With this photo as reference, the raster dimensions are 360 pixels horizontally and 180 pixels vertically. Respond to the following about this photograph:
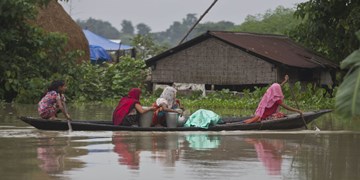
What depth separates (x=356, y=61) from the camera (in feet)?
14.8

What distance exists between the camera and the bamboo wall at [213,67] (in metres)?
25.7

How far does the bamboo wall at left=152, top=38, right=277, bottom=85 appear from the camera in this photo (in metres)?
25.7

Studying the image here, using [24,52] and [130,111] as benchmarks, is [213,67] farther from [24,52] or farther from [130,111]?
[130,111]

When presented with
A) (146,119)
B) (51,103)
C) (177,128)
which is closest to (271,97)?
(177,128)

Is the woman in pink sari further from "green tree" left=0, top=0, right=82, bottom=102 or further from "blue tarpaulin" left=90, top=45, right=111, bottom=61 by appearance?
"blue tarpaulin" left=90, top=45, right=111, bottom=61

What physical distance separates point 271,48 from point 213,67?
81.8 inches

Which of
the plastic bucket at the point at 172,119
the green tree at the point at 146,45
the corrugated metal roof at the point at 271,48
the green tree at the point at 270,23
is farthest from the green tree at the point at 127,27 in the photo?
the plastic bucket at the point at 172,119

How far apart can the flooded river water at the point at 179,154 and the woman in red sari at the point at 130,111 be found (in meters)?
0.61

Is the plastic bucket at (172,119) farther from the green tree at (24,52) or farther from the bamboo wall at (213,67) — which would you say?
the bamboo wall at (213,67)

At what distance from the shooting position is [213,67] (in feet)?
88.3

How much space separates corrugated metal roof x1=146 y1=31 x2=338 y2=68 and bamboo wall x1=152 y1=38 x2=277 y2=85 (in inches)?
10.3

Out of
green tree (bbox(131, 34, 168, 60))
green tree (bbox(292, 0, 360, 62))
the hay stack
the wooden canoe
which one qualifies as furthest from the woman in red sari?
green tree (bbox(131, 34, 168, 60))

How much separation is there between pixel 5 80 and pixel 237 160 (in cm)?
1315

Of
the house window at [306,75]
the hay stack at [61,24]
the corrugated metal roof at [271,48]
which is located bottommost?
the house window at [306,75]
